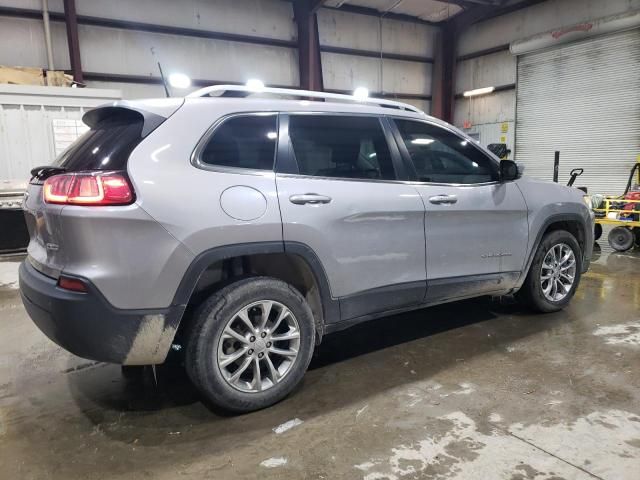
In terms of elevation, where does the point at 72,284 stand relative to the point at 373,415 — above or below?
above

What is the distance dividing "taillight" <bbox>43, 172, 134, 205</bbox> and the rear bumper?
339mm

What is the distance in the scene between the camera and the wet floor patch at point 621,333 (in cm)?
313

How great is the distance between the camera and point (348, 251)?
96.2 inches

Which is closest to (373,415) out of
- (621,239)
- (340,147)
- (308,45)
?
(340,147)

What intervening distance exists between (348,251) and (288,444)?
994mm

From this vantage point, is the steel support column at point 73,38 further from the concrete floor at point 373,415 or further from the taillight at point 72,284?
the taillight at point 72,284

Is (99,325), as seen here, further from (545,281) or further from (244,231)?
(545,281)

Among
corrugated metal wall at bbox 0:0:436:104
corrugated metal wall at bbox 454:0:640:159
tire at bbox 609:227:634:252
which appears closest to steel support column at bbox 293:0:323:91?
corrugated metal wall at bbox 0:0:436:104

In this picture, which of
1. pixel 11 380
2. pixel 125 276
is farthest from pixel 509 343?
pixel 11 380

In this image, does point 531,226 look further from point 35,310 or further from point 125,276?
point 35,310

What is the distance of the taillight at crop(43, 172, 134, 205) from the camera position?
1.87m

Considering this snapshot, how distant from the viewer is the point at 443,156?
3.02 m

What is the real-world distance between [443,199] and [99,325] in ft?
6.63

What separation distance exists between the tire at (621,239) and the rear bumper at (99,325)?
691cm
